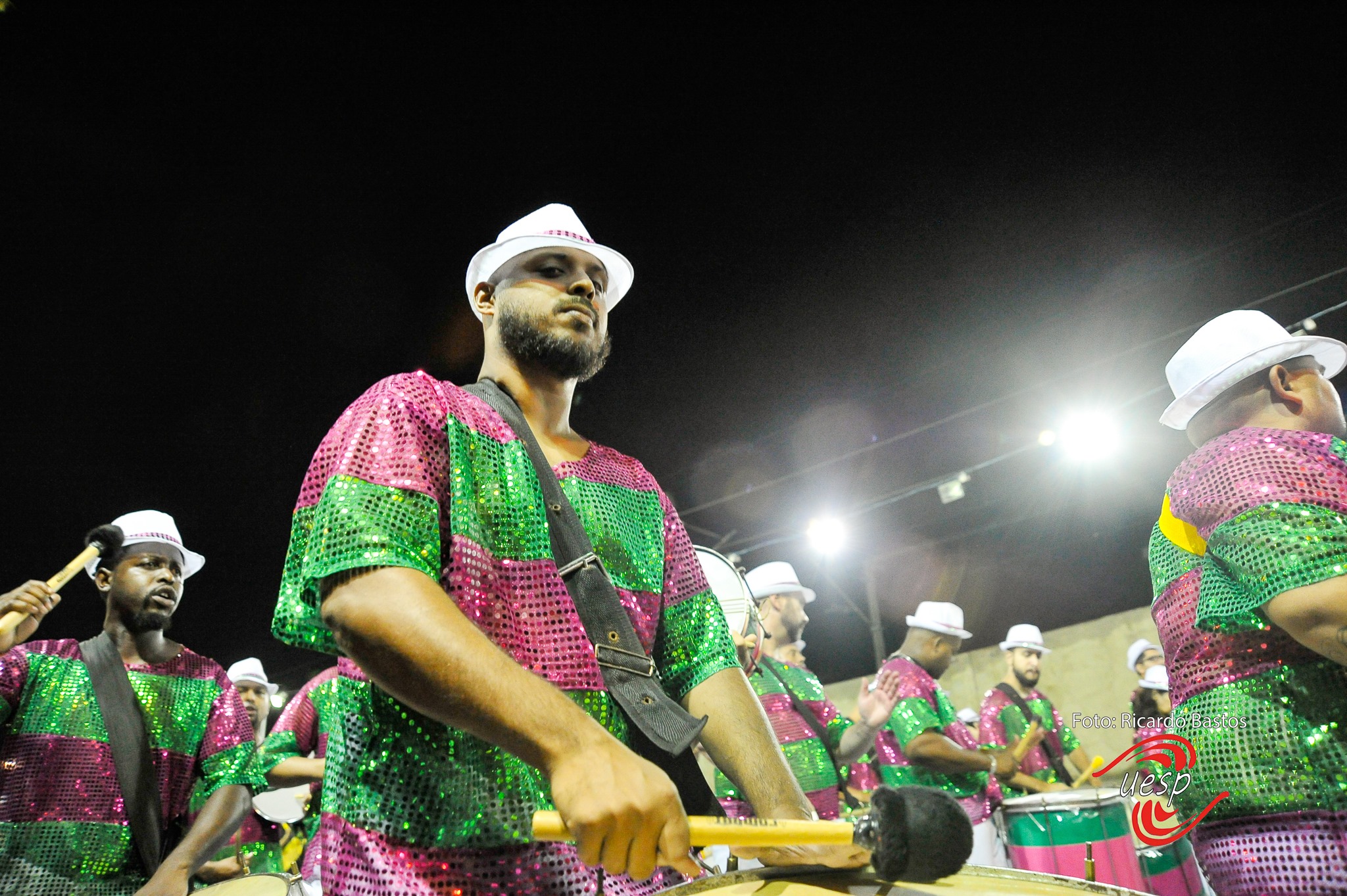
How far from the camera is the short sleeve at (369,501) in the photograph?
144 cm

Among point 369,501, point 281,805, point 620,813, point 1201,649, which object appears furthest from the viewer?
point 281,805

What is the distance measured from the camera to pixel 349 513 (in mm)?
1473

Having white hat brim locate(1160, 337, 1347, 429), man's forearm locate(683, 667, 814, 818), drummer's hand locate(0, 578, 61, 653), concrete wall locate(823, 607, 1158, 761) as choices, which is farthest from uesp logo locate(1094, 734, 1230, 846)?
concrete wall locate(823, 607, 1158, 761)

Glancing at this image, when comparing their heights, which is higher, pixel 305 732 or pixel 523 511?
pixel 305 732

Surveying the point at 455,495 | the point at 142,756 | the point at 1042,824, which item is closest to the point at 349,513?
the point at 455,495

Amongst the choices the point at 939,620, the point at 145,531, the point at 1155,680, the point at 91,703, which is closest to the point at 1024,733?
the point at 939,620

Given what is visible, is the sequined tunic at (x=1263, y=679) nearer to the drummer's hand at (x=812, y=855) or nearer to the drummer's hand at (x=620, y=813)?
the drummer's hand at (x=812, y=855)

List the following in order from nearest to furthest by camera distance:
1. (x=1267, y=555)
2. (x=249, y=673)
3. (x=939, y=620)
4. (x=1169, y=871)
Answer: (x=1267, y=555)
(x=1169, y=871)
(x=939, y=620)
(x=249, y=673)

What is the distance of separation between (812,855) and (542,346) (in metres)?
1.29

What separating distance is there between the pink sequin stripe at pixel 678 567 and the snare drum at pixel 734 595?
224 centimetres

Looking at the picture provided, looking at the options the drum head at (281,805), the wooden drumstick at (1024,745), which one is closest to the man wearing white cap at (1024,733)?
the wooden drumstick at (1024,745)

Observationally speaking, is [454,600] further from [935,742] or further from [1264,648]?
[935,742]

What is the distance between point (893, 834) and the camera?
126 cm

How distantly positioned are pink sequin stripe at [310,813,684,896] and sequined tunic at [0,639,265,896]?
331cm
